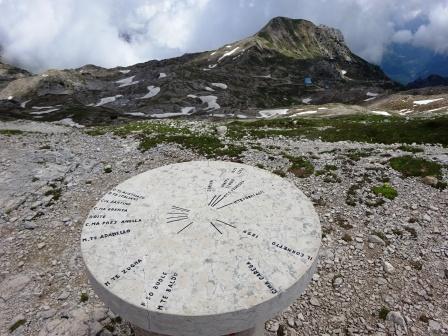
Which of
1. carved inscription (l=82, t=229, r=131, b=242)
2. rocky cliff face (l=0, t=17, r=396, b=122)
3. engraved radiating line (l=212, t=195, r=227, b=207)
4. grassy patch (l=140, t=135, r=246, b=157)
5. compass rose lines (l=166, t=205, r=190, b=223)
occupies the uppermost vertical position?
engraved radiating line (l=212, t=195, r=227, b=207)

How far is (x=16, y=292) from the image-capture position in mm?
12711

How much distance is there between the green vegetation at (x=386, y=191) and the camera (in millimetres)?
16281

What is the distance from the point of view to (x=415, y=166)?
18.6 metres

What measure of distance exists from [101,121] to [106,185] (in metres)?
87.8

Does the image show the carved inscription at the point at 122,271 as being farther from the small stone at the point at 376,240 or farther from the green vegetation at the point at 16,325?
the small stone at the point at 376,240

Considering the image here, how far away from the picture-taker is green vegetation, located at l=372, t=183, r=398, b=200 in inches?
641

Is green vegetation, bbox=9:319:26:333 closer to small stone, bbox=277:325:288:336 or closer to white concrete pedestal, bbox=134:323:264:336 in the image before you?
white concrete pedestal, bbox=134:323:264:336

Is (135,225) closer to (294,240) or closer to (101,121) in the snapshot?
(294,240)

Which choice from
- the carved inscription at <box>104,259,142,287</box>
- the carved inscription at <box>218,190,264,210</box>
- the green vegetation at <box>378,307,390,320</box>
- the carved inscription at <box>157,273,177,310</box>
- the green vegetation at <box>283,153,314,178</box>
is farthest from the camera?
the green vegetation at <box>283,153,314,178</box>

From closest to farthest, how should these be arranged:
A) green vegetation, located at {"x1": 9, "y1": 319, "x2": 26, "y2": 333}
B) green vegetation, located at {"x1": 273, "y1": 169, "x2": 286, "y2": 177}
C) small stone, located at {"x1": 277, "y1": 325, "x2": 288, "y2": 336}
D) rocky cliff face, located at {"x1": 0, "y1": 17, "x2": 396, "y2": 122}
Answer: small stone, located at {"x1": 277, "y1": 325, "x2": 288, "y2": 336}
green vegetation, located at {"x1": 9, "y1": 319, "x2": 26, "y2": 333}
green vegetation, located at {"x1": 273, "y1": 169, "x2": 286, "y2": 177}
rocky cliff face, located at {"x1": 0, "y1": 17, "x2": 396, "y2": 122}

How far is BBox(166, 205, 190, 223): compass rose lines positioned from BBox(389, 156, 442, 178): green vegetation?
13.1 meters

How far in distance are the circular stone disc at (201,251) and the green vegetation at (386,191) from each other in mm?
7975

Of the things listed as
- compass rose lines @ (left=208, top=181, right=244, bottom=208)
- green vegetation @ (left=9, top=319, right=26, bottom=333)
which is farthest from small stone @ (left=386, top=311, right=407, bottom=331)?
green vegetation @ (left=9, top=319, right=26, bottom=333)

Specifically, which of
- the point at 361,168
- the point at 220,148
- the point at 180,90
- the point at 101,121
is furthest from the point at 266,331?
the point at 180,90
